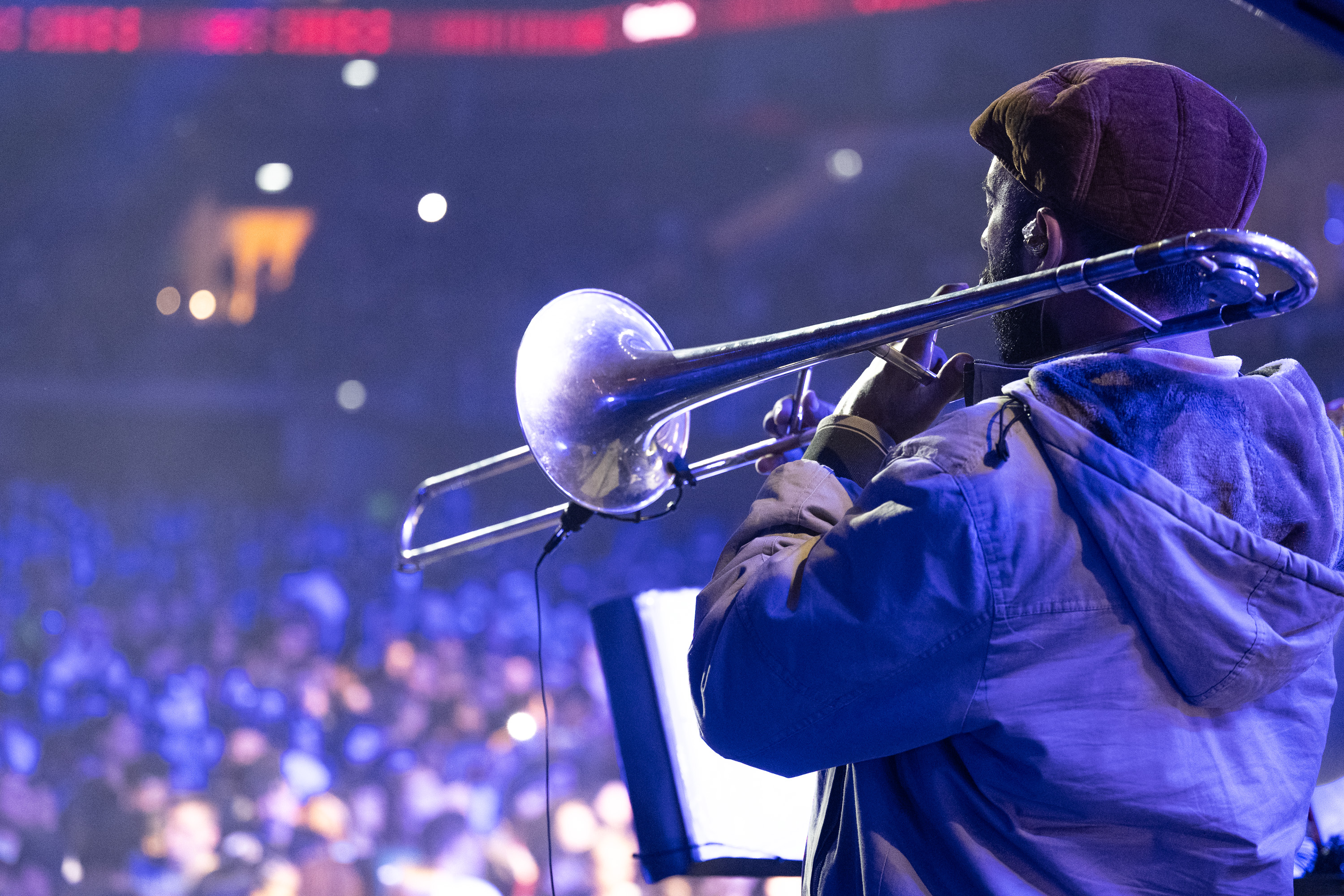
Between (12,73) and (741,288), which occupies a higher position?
(12,73)

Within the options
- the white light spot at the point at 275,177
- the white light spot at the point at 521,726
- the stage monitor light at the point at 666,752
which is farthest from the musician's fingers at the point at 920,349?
the white light spot at the point at 275,177

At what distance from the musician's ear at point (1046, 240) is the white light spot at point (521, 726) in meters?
4.75

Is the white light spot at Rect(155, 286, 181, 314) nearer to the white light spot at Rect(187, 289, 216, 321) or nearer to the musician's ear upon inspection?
the white light spot at Rect(187, 289, 216, 321)

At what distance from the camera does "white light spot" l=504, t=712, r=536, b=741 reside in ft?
17.4

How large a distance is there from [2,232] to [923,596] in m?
8.72

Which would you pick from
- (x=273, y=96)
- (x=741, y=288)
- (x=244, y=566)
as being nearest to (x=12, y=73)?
(x=273, y=96)

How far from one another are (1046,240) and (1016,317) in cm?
9

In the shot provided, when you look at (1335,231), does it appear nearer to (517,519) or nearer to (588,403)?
(517,519)

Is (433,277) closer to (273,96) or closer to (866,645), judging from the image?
(273,96)

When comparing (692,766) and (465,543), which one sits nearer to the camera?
(692,766)

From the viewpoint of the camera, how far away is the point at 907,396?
3.22ft

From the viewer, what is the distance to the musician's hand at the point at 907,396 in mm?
975

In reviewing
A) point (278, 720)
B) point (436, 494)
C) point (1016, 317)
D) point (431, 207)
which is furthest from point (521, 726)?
point (1016, 317)

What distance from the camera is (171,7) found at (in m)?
7.05
